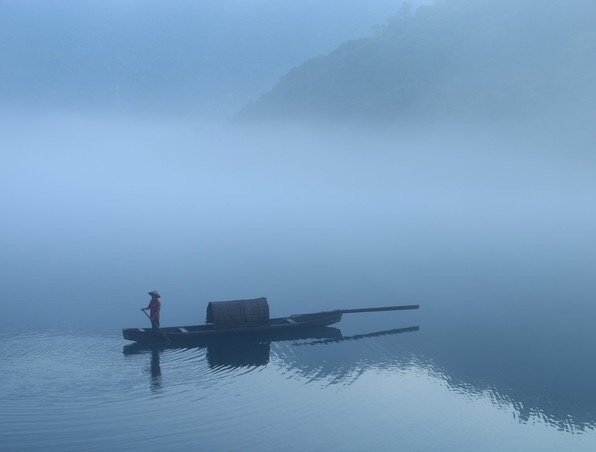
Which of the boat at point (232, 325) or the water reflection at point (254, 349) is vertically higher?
the boat at point (232, 325)

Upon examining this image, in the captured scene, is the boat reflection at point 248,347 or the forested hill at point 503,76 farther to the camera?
the forested hill at point 503,76

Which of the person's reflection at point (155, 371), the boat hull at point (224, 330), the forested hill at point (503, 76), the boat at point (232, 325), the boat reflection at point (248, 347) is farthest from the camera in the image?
the forested hill at point (503, 76)

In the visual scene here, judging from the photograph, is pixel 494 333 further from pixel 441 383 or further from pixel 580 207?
pixel 580 207

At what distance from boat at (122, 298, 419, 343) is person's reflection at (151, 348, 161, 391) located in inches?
50.9

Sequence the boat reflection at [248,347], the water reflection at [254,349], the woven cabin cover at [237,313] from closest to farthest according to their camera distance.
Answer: the water reflection at [254,349], the boat reflection at [248,347], the woven cabin cover at [237,313]

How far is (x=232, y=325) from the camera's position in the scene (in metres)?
34.8

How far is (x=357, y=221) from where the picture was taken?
92688mm

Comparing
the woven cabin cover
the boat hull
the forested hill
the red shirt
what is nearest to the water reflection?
the boat hull

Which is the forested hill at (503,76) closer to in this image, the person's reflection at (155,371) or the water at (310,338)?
the water at (310,338)

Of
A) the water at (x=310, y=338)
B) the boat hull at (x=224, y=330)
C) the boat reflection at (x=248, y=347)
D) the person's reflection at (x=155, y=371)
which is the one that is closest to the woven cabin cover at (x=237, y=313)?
the boat hull at (x=224, y=330)

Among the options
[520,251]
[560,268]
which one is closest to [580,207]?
[520,251]

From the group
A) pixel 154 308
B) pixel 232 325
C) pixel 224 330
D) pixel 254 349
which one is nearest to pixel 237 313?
pixel 232 325

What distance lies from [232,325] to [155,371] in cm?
597

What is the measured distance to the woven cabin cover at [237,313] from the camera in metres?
34.6
